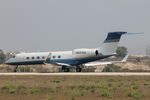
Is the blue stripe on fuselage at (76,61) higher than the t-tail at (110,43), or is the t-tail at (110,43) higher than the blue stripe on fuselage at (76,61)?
the t-tail at (110,43)

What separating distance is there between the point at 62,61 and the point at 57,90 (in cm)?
3553

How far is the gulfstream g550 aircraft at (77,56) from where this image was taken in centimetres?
6625

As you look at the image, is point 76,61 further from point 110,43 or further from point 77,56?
point 110,43

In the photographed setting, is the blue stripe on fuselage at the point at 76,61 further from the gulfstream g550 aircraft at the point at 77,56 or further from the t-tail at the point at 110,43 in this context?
the t-tail at the point at 110,43

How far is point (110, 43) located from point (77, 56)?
17.3ft

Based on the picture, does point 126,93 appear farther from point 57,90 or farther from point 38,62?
point 38,62

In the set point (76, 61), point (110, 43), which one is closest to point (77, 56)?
point (76, 61)

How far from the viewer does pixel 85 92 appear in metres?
31.9

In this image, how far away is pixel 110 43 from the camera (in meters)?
67.6

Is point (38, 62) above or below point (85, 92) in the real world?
above

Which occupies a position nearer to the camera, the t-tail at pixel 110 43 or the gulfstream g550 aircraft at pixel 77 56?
the gulfstream g550 aircraft at pixel 77 56

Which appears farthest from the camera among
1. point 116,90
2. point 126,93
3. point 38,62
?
point 38,62

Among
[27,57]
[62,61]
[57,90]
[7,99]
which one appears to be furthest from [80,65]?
[7,99]

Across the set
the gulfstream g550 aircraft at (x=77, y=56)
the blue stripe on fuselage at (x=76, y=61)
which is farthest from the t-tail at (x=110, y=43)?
the blue stripe on fuselage at (x=76, y=61)
